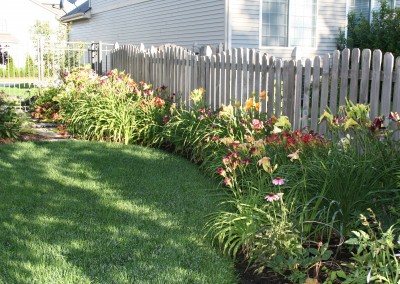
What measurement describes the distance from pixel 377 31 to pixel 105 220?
12.3 m

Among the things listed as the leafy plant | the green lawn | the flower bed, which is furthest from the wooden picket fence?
the green lawn

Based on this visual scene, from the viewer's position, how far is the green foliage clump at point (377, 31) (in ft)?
46.4

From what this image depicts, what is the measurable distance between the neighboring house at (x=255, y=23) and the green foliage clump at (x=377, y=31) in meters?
0.35

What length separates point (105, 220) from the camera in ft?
15.0

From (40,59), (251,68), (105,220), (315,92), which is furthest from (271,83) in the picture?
(40,59)

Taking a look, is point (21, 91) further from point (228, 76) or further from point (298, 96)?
point (298, 96)

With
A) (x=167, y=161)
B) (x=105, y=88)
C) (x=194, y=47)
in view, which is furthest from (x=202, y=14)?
(x=167, y=161)

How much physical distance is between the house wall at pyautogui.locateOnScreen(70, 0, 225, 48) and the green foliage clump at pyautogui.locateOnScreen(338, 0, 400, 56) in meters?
4.18

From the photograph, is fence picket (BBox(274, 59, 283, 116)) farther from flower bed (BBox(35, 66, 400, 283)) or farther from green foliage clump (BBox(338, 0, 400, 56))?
green foliage clump (BBox(338, 0, 400, 56))

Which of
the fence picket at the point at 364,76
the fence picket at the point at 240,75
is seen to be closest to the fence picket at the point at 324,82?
the fence picket at the point at 364,76

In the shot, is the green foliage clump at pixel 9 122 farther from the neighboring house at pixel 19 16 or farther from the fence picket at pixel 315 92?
the neighboring house at pixel 19 16

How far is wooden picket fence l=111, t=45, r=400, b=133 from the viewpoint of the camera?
16.9 feet

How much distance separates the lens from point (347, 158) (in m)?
4.03

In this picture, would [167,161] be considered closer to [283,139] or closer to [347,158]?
[283,139]
